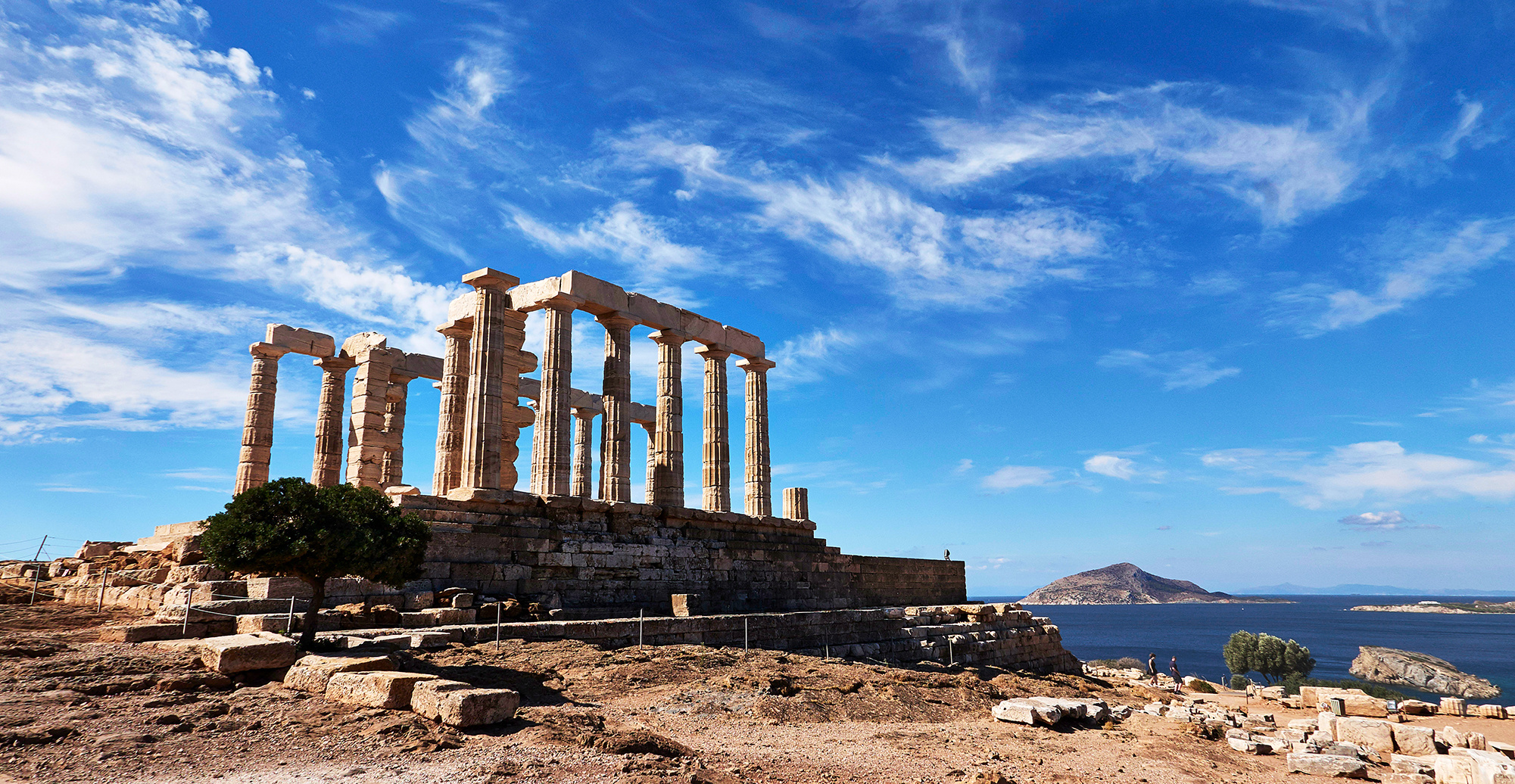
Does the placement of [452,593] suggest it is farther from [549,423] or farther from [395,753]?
[395,753]

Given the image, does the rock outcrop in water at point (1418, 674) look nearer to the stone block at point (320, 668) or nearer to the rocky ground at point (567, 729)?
the rocky ground at point (567, 729)

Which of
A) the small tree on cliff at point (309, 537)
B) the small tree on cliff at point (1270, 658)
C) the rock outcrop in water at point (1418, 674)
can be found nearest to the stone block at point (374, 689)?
the small tree on cliff at point (309, 537)

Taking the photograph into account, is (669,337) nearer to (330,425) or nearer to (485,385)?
(485,385)

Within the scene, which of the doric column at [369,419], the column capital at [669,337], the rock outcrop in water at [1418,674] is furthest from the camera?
the rock outcrop in water at [1418,674]

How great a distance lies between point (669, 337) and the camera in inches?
1097

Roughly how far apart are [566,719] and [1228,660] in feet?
194

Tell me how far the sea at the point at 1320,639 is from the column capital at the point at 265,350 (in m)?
60.4

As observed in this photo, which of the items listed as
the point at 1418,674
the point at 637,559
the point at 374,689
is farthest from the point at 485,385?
the point at 1418,674

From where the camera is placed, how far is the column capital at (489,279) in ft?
77.9

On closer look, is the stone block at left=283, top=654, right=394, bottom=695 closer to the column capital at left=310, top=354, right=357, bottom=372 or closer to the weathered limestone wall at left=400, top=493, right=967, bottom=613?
the weathered limestone wall at left=400, top=493, right=967, bottom=613

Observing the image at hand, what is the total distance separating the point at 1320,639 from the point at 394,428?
126033mm

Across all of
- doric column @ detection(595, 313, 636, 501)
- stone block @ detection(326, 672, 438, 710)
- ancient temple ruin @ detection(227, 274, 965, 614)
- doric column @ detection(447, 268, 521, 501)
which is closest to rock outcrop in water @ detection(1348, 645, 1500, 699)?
ancient temple ruin @ detection(227, 274, 965, 614)

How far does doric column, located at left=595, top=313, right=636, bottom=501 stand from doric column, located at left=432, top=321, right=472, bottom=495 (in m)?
→ 4.14

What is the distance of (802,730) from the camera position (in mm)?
13062
